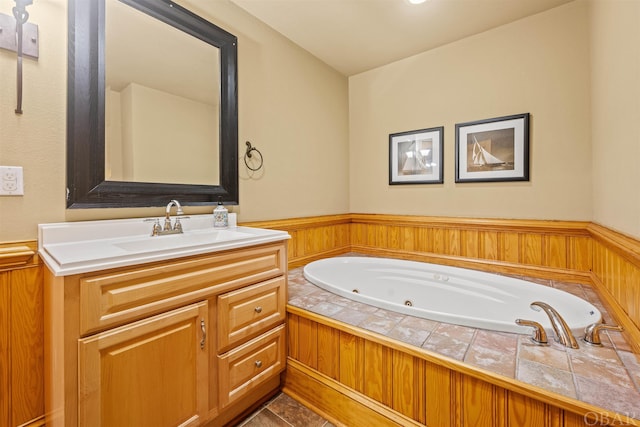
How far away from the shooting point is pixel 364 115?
2.98 meters

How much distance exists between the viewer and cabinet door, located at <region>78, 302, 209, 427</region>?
94cm

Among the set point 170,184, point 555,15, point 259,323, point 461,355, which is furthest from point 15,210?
point 555,15

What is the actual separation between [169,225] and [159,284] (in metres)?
0.54

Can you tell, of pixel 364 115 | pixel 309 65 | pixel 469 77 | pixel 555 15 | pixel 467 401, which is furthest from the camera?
pixel 364 115

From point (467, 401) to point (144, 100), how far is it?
210 cm

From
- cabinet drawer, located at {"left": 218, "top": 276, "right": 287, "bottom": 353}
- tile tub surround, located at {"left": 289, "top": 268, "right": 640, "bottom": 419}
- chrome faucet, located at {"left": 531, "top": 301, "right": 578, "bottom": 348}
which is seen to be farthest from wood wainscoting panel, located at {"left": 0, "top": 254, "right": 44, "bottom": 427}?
chrome faucet, located at {"left": 531, "top": 301, "right": 578, "bottom": 348}

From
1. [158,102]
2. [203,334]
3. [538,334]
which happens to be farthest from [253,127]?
[538,334]

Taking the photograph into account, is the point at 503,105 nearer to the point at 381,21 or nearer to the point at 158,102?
the point at 381,21

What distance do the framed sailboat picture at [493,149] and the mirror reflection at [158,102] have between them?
196 cm

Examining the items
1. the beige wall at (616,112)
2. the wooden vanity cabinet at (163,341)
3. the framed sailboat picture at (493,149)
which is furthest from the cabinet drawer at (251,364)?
the framed sailboat picture at (493,149)

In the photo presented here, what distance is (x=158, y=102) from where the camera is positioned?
1.62m

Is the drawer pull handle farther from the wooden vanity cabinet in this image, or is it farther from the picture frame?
the picture frame

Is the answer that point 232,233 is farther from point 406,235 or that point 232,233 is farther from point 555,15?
point 555,15

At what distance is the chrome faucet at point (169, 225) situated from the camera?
150 centimetres
